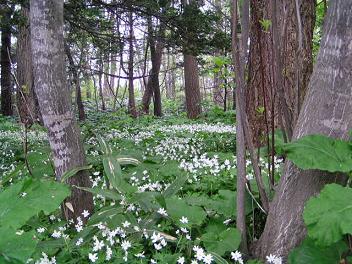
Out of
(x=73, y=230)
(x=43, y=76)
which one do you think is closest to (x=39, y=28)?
(x=43, y=76)

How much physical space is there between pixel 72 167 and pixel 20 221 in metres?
1.31

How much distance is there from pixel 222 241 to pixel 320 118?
0.89 m

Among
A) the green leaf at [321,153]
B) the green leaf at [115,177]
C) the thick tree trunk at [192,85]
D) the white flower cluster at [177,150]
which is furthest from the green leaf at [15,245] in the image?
the thick tree trunk at [192,85]

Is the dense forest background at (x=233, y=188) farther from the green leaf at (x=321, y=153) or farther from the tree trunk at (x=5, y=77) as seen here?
the tree trunk at (x=5, y=77)

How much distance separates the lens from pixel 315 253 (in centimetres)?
199

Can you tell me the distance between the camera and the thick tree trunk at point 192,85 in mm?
14808

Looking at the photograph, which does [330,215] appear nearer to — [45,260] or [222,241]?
[222,241]

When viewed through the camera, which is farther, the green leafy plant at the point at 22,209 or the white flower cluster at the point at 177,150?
the white flower cluster at the point at 177,150

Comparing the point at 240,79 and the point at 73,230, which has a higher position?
the point at 240,79

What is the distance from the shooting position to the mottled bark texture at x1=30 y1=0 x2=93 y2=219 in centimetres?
294

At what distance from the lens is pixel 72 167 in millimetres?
3094

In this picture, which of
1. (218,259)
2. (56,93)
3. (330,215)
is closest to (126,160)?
(56,93)

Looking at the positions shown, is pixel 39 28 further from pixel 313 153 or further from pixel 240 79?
pixel 313 153

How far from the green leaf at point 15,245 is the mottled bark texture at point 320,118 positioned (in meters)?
1.31
